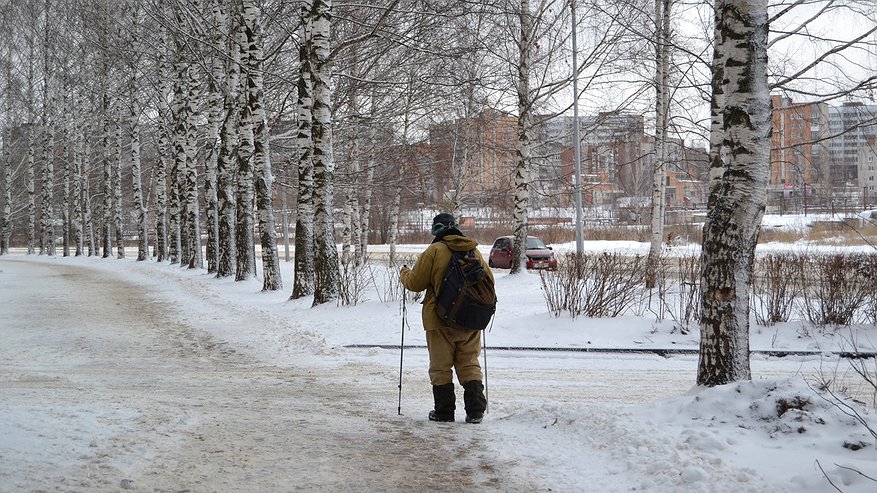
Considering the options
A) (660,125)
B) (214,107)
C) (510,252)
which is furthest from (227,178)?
(510,252)

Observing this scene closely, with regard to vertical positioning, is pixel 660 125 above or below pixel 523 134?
above

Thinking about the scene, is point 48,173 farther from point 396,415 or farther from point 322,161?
point 396,415

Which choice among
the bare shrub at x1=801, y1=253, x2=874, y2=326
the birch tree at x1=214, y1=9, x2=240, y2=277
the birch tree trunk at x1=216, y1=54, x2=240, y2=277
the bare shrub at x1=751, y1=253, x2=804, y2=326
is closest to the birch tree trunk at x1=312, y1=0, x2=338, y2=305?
the birch tree at x1=214, y1=9, x2=240, y2=277

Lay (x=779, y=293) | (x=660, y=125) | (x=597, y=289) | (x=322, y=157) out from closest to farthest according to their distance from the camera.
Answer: (x=779, y=293) → (x=597, y=289) → (x=322, y=157) → (x=660, y=125)

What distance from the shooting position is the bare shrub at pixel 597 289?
1240 cm

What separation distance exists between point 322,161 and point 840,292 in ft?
30.3

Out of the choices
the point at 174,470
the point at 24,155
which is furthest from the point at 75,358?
the point at 24,155

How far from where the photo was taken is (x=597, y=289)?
1242 centimetres

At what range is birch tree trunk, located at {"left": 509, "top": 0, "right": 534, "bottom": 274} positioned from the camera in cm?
2109

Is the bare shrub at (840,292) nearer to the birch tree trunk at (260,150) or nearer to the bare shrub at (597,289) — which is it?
the bare shrub at (597,289)

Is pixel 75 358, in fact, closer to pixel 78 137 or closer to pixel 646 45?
pixel 646 45

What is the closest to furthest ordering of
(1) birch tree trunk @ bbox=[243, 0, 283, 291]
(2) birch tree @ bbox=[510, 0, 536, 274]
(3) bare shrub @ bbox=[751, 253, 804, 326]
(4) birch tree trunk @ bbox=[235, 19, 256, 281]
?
(3) bare shrub @ bbox=[751, 253, 804, 326] → (1) birch tree trunk @ bbox=[243, 0, 283, 291] → (4) birch tree trunk @ bbox=[235, 19, 256, 281] → (2) birch tree @ bbox=[510, 0, 536, 274]

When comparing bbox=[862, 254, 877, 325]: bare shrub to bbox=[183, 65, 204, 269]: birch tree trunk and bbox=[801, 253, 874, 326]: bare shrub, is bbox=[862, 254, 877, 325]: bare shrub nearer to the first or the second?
bbox=[801, 253, 874, 326]: bare shrub

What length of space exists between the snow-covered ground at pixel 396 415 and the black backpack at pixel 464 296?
0.89 m
